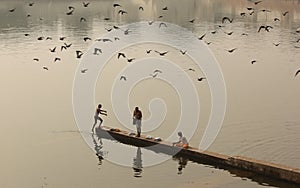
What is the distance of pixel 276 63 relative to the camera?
44.5m

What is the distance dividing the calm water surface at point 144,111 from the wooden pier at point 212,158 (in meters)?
0.29

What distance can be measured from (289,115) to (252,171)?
31.7ft

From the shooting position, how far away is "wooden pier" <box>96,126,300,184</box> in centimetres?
1947

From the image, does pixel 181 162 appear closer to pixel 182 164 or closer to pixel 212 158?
pixel 182 164

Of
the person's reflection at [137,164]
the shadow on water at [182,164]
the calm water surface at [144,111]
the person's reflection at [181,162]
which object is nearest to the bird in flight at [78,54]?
the calm water surface at [144,111]

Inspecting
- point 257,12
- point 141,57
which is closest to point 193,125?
point 141,57

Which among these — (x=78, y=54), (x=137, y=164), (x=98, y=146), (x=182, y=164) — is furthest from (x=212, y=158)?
(x=78, y=54)

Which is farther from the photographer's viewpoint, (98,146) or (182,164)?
(98,146)

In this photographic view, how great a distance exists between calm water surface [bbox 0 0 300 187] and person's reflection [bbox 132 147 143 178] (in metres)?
0.08

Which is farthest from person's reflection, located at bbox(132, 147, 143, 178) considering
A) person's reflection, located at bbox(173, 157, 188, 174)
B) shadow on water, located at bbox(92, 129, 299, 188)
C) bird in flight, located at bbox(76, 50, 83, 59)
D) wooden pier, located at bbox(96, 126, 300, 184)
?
bird in flight, located at bbox(76, 50, 83, 59)

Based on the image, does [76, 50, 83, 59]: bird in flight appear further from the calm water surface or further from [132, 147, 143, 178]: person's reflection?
[132, 147, 143, 178]: person's reflection

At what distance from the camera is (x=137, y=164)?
22.9 metres

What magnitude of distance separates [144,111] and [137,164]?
314 inches

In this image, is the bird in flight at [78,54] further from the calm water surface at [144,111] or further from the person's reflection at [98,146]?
the person's reflection at [98,146]
